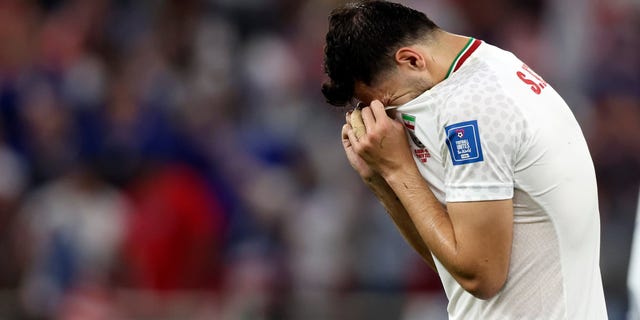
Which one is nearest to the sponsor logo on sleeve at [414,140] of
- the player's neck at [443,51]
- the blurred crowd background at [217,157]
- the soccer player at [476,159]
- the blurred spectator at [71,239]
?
the soccer player at [476,159]

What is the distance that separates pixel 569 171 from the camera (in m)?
3.01

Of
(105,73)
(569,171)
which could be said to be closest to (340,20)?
(569,171)

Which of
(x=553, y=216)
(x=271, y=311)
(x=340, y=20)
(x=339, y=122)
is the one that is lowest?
(x=271, y=311)

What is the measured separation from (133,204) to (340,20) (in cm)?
564

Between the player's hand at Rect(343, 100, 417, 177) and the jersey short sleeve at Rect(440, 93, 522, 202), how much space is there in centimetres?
26

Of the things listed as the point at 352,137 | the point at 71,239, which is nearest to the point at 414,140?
the point at 352,137

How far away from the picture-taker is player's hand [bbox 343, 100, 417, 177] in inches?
125

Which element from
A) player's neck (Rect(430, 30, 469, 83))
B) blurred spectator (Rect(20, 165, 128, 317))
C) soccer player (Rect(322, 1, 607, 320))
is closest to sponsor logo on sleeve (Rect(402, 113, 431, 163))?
soccer player (Rect(322, 1, 607, 320))

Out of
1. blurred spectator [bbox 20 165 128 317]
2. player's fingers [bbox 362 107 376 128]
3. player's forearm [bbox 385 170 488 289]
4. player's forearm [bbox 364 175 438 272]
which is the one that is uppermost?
player's fingers [bbox 362 107 376 128]

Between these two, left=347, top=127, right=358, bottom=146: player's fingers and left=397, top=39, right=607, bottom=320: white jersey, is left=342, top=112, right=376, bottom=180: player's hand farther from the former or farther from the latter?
left=397, top=39, right=607, bottom=320: white jersey

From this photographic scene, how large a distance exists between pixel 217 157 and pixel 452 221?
236 inches

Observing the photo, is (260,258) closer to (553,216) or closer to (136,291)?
(136,291)

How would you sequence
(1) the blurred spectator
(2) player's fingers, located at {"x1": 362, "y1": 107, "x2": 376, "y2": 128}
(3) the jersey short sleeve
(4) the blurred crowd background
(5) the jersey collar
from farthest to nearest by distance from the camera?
(1) the blurred spectator
(4) the blurred crowd background
(2) player's fingers, located at {"x1": 362, "y1": 107, "x2": 376, "y2": 128}
(5) the jersey collar
(3) the jersey short sleeve

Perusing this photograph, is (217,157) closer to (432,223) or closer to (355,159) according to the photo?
(355,159)
